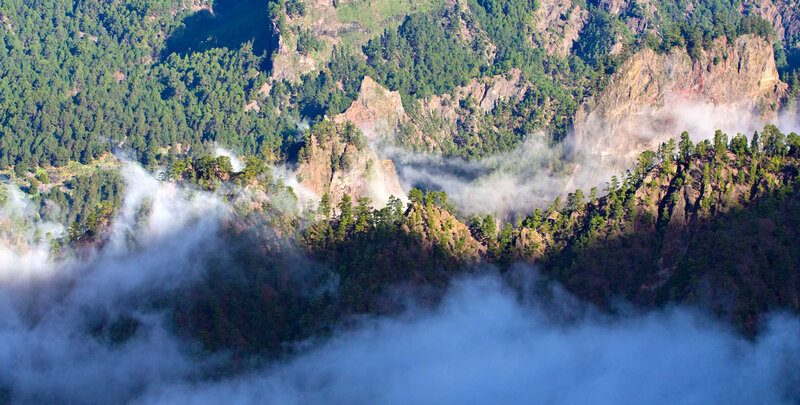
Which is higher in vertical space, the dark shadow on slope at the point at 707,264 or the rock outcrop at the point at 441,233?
the rock outcrop at the point at 441,233

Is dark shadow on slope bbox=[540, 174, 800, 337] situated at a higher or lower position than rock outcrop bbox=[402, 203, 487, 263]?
lower

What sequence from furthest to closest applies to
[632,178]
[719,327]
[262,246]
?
[632,178]
[262,246]
[719,327]

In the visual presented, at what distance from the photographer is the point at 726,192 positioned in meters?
177

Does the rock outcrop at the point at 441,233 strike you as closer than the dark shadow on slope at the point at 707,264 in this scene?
No

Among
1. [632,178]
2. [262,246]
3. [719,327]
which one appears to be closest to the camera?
[719,327]

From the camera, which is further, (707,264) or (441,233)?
(441,233)

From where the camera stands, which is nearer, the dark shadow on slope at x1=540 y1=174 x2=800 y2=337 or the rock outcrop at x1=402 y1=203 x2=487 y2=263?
the dark shadow on slope at x1=540 y1=174 x2=800 y2=337

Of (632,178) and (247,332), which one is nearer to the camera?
(247,332)

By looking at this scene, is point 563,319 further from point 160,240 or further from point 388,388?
point 160,240

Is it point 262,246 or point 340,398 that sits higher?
point 262,246

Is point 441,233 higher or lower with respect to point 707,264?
higher

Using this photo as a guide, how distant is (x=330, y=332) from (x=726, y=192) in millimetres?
47499

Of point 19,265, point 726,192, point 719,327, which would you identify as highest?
point 19,265

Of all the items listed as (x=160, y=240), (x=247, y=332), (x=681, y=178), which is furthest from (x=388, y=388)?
(x=681, y=178)
